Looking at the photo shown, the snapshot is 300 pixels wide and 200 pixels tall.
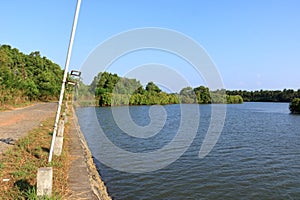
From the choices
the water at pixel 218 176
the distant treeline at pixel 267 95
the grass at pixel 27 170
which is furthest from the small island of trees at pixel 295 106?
the distant treeline at pixel 267 95

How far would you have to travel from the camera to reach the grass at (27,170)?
4809mm

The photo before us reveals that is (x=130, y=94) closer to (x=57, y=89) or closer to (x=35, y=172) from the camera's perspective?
(x=57, y=89)

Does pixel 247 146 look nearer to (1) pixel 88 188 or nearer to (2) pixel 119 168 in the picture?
(2) pixel 119 168

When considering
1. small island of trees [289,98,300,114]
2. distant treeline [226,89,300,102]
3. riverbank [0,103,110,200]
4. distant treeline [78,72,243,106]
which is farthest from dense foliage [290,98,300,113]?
distant treeline [226,89,300,102]

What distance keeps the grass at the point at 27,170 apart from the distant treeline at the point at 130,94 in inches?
1942

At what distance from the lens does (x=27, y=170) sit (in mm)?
6129

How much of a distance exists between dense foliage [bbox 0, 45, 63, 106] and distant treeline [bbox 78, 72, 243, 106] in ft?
31.5

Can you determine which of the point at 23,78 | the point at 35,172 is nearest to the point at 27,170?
the point at 35,172

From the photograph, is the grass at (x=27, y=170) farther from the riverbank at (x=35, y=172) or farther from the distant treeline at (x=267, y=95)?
Answer: the distant treeline at (x=267, y=95)

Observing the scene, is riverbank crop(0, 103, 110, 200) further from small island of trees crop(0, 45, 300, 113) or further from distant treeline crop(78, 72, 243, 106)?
distant treeline crop(78, 72, 243, 106)

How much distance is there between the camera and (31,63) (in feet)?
182

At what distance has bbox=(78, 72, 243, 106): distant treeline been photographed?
2564 inches

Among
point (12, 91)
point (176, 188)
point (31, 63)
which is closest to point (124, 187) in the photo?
point (176, 188)

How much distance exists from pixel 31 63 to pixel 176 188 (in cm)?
5478
